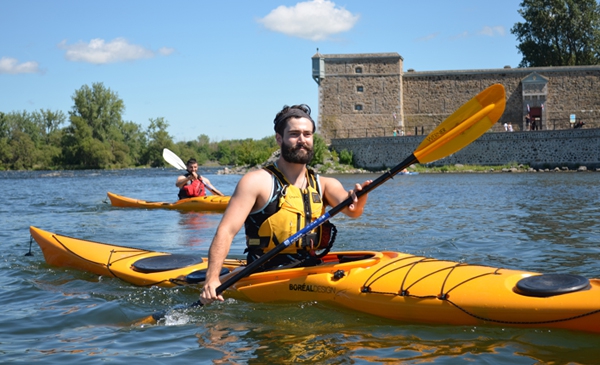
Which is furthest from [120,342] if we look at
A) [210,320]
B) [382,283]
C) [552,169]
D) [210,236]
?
[552,169]

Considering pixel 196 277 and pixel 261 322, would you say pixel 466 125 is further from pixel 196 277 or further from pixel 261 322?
pixel 196 277

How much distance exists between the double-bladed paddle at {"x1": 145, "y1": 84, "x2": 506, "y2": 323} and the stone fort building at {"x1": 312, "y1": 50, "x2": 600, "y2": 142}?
33987 mm

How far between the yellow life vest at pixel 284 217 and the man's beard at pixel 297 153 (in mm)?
175

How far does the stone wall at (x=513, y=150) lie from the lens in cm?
3062

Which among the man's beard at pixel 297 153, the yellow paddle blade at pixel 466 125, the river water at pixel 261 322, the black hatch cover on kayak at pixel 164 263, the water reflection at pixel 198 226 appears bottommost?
the river water at pixel 261 322

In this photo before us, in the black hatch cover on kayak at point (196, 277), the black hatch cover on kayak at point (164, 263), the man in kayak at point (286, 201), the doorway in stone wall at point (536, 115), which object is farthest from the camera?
the doorway in stone wall at point (536, 115)

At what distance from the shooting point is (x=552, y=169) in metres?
30.7

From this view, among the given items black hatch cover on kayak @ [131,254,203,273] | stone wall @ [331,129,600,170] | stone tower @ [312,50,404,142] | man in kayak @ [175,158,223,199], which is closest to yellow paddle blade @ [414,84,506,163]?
black hatch cover on kayak @ [131,254,203,273]

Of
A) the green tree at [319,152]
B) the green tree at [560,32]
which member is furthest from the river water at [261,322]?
the green tree at [560,32]

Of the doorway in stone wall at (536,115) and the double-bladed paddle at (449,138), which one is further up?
the doorway in stone wall at (536,115)

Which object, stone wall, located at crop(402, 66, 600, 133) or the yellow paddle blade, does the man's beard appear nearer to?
the yellow paddle blade

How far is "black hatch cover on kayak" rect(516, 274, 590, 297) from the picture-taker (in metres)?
3.48

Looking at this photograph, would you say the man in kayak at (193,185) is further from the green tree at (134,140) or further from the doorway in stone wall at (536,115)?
the green tree at (134,140)

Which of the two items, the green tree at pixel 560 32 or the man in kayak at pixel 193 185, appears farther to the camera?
the green tree at pixel 560 32
